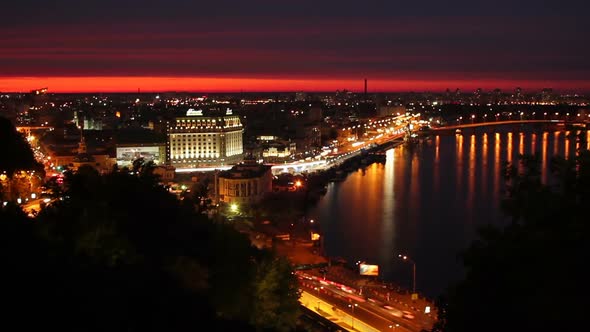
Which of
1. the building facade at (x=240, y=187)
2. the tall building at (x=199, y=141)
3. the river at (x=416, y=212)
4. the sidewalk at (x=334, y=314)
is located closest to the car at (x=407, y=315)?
the sidewalk at (x=334, y=314)

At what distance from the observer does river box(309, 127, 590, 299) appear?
19.0ft

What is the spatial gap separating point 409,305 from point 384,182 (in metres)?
7.00

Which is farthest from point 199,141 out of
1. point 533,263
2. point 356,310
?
point 533,263

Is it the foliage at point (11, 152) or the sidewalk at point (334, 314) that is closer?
the sidewalk at point (334, 314)

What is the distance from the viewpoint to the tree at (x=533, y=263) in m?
1.57

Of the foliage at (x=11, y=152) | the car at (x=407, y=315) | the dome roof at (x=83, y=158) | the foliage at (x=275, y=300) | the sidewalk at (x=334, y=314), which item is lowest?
the car at (x=407, y=315)

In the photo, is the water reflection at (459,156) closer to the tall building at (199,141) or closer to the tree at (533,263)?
the tall building at (199,141)

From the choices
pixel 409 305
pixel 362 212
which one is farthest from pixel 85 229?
pixel 362 212

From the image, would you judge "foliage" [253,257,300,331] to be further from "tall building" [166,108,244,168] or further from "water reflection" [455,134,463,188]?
"tall building" [166,108,244,168]

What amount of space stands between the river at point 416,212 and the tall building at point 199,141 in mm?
2731

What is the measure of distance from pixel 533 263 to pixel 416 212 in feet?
21.6

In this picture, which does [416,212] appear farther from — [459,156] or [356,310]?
[459,156]

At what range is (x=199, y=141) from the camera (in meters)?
13.5

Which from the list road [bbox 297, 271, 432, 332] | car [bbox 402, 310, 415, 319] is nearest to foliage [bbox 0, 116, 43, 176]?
road [bbox 297, 271, 432, 332]
